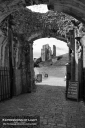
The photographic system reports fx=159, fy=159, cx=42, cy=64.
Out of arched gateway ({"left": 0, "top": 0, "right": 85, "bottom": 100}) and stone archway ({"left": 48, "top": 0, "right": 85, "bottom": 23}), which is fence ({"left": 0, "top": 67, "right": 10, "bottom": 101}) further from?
stone archway ({"left": 48, "top": 0, "right": 85, "bottom": 23})

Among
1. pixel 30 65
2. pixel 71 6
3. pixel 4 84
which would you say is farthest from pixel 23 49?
pixel 71 6

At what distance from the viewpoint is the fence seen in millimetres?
9453

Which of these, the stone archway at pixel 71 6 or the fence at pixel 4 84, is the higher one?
the stone archway at pixel 71 6

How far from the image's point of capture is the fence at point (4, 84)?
945cm

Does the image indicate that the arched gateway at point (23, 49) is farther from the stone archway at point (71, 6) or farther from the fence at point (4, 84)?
the stone archway at point (71, 6)

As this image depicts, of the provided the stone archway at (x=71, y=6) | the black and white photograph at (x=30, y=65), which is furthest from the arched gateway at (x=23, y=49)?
the stone archway at (x=71, y=6)

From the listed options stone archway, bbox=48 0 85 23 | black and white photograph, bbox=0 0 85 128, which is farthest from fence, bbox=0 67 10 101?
stone archway, bbox=48 0 85 23

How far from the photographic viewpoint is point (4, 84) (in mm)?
9781

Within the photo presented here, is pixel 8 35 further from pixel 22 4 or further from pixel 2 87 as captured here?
pixel 22 4

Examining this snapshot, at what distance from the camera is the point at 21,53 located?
490 inches

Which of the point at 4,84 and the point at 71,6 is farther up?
the point at 71,6

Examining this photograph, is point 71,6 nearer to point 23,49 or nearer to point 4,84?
point 4,84

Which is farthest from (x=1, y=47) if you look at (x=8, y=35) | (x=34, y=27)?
(x=34, y=27)

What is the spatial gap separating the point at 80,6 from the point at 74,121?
12.4ft
